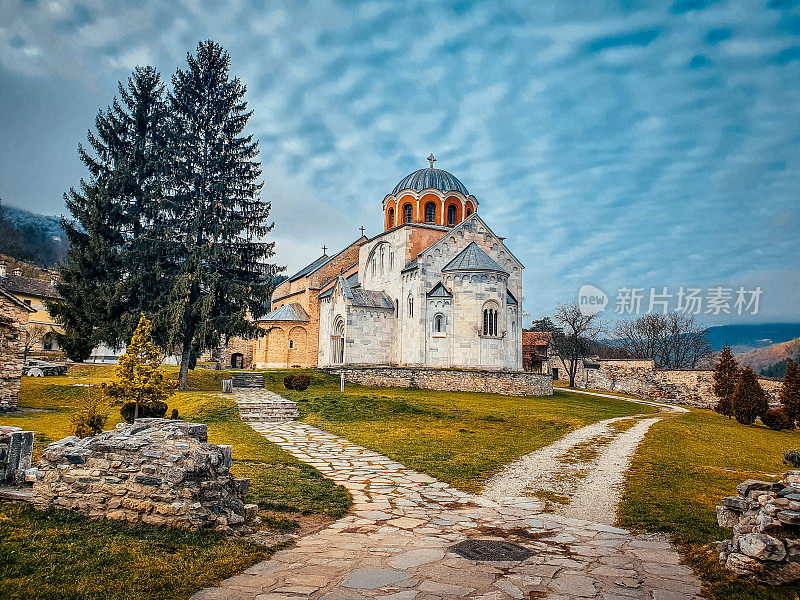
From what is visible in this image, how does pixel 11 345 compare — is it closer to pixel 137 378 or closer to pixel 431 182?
pixel 137 378

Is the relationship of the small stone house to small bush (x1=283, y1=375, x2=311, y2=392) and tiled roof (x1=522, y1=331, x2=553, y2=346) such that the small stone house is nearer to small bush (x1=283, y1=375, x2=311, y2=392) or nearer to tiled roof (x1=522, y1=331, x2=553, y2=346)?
small bush (x1=283, y1=375, x2=311, y2=392)

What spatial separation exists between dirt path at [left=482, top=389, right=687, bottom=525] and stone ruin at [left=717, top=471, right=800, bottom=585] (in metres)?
1.88

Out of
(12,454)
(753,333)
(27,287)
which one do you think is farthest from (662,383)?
(753,333)

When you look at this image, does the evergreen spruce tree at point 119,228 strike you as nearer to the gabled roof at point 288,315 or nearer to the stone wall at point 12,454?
the gabled roof at point 288,315

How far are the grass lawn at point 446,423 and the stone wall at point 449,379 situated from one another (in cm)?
108

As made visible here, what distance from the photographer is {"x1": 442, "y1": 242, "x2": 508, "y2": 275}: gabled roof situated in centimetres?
2836

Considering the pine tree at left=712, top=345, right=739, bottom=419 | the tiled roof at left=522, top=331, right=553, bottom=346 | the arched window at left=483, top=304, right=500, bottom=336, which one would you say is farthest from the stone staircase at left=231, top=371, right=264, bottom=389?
the tiled roof at left=522, top=331, right=553, bottom=346

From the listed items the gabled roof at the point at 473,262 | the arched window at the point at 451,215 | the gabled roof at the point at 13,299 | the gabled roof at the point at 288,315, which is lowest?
the gabled roof at the point at 13,299

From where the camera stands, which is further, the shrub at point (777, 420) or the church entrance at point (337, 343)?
the church entrance at point (337, 343)

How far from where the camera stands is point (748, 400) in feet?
74.8

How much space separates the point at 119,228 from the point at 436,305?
15685 mm

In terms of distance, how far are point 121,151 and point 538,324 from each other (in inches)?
2047

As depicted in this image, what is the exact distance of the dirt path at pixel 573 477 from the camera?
7.41 meters

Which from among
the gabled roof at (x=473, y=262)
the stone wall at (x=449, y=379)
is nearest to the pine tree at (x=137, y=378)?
the stone wall at (x=449, y=379)
